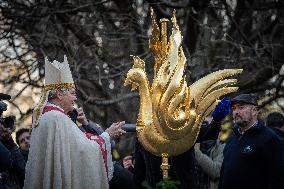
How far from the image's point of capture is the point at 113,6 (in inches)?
665

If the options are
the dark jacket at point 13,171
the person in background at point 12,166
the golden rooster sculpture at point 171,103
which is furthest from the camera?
the dark jacket at point 13,171

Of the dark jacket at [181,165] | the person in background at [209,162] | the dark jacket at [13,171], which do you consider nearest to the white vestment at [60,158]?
the dark jacket at [181,165]

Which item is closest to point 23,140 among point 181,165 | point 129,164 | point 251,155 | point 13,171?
point 13,171

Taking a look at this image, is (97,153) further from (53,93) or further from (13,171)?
(13,171)

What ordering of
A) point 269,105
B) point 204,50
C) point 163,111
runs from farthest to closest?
1. point 269,105
2. point 204,50
3. point 163,111

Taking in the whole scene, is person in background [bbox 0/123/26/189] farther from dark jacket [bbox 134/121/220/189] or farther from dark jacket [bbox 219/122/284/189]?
dark jacket [bbox 219/122/284/189]

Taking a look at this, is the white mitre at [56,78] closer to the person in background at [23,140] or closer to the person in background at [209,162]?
the person in background at [23,140]

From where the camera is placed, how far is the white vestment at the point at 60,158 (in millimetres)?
8445

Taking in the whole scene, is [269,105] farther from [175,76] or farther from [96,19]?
[175,76]

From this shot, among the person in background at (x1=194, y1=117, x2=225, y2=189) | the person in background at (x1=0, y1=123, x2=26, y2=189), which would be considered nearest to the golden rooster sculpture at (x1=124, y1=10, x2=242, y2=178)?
the person in background at (x1=0, y1=123, x2=26, y2=189)

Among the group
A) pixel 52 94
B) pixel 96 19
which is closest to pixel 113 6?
pixel 96 19

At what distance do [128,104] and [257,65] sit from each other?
256 cm

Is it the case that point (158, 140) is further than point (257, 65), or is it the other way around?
point (257, 65)

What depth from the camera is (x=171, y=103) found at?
8.38 metres
